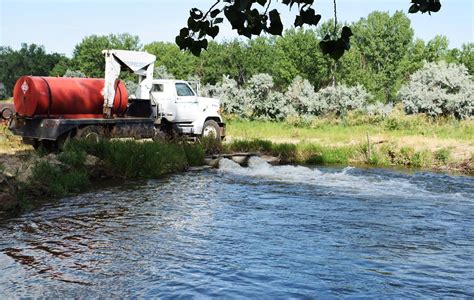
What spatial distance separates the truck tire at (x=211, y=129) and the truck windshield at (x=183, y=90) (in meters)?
1.43

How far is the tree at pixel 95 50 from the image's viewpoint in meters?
90.2

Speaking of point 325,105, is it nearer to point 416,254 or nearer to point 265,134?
point 265,134

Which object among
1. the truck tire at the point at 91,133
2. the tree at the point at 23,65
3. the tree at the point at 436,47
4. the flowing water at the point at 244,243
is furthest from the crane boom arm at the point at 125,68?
the tree at the point at 23,65

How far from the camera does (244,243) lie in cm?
877

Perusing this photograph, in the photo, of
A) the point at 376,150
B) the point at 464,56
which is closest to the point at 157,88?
the point at 376,150

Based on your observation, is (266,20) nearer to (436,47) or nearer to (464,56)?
(436,47)

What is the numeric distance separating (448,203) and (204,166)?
8568 mm

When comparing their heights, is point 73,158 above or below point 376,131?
below

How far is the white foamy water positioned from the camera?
14.1 meters

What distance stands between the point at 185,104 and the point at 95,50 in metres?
73.8

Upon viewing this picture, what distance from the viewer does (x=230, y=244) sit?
8695 millimetres

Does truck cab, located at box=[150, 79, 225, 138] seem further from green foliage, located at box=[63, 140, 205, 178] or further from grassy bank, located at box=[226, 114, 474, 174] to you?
green foliage, located at box=[63, 140, 205, 178]

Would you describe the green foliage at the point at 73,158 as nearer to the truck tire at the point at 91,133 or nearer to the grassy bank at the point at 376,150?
the truck tire at the point at 91,133

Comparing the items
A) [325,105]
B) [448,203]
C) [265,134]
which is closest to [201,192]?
[448,203]
